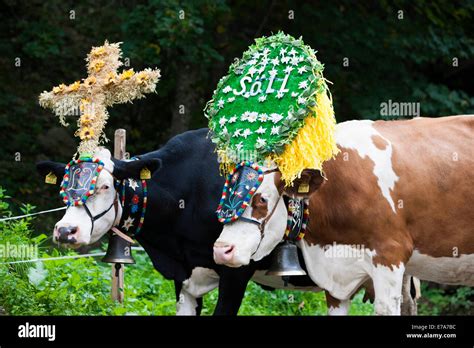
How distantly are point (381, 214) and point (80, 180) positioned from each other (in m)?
2.19

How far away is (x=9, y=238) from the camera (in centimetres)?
921

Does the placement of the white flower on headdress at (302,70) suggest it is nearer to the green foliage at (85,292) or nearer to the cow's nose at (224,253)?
the cow's nose at (224,253)

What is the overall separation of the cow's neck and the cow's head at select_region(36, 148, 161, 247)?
0.07m

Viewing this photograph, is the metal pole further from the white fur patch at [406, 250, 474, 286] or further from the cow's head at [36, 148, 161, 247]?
the white fur patch at [406, 250, 474, 286]

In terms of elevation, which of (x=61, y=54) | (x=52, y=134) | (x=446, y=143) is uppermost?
(x=61, y=54)

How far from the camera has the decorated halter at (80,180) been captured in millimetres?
7543

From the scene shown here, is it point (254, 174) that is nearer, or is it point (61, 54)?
point (254, 174)

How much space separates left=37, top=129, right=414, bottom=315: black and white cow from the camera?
306 inches

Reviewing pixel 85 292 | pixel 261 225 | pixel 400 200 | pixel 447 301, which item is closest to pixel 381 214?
pixel 400 200

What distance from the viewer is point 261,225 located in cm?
727

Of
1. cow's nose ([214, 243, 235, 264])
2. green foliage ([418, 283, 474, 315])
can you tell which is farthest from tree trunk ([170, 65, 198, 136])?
cow's nose ([214, 243, 235, 264])

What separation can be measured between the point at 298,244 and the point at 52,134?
736 centimetres
